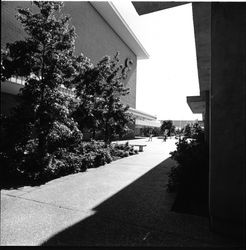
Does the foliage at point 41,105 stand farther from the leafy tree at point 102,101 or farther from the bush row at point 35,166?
the leafy tree at point 102,101

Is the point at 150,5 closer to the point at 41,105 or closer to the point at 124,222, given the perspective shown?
the point at 124,222

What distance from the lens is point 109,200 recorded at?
6.14m

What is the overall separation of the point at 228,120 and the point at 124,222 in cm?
281

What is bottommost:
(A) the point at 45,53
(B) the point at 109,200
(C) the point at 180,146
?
(B) the point at 109,200

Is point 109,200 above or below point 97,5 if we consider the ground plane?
below

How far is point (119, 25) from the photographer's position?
4178cm

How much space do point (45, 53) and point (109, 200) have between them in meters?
A: 6.31

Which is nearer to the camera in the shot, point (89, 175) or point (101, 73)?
point (89, 175)

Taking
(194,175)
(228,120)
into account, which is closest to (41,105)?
(194,175)

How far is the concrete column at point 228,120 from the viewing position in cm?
386

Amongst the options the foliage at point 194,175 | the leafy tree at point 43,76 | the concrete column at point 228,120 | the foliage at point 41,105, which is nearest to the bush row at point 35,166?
the foliage at point 41,105

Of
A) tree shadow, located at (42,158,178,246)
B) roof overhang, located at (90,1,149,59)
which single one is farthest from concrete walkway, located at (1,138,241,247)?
roof overhang, located at (90,1,149,59)

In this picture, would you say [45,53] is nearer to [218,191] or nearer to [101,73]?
[101,73]

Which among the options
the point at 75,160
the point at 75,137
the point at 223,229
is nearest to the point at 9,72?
the point at 75,137
